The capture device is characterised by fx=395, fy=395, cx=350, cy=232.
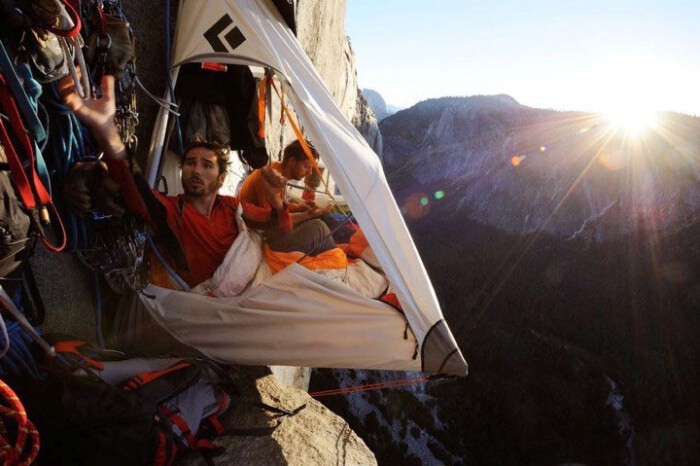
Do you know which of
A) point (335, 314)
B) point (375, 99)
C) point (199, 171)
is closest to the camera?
point (335, 314)

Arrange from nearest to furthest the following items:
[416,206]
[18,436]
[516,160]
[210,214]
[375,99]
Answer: [18,436] < [210,214] < [516,160] < [416,206] < [375,99]

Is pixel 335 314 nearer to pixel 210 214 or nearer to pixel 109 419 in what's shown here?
pixel 210 214

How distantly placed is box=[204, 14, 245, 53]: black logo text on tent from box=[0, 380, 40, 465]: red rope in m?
Answer: 2.92

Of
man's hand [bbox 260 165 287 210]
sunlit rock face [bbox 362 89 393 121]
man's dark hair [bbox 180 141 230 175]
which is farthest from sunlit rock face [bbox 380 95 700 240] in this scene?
sunlit rock face [bbox 362 89 393 121]

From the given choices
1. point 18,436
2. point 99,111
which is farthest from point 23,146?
point 18,436

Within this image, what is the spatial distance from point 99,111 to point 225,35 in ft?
5.51

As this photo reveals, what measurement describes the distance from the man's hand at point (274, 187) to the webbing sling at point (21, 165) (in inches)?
71.4

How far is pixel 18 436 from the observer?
5.17 feet

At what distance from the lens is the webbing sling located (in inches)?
63.3

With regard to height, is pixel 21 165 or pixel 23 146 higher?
pixel 23 146

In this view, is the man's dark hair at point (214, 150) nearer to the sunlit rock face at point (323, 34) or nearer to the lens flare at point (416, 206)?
the sunlit rock face at point (323, 34)

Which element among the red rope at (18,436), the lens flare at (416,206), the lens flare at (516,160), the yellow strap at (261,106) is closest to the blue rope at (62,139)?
the red rope at (18,436)

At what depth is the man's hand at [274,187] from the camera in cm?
344

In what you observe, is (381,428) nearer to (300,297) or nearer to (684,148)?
(300,297)
